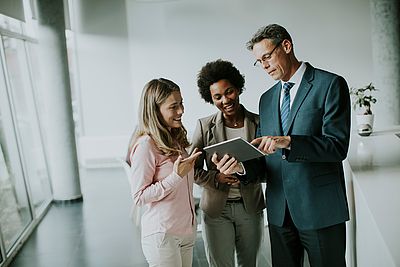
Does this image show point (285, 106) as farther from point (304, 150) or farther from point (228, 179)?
point (228, 179)

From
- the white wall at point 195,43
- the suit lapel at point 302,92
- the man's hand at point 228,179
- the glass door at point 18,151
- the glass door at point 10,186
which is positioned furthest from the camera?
the white wall at point 195,43

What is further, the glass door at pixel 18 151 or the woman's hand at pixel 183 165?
the glass door at pixel 18 151

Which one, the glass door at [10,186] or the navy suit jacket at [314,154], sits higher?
the navy suit jacket at [314,154]

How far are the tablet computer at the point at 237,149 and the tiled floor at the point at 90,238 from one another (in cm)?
227

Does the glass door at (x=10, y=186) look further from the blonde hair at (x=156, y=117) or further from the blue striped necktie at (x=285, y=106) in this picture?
the blue striped necktie at (x=285, y=106)

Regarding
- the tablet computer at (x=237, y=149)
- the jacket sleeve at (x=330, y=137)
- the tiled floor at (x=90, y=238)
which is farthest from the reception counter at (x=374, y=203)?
the tiled floor at (x=90, y=238)

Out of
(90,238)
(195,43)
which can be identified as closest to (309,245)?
(90,238)

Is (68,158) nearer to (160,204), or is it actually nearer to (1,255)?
(1,255)

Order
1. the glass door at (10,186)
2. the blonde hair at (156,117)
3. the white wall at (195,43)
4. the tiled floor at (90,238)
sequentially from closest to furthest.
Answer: the blonde hair at (156,117) < the tiled floor at (90,238) < the glass door at (10,186) < the white wall at (195,43)

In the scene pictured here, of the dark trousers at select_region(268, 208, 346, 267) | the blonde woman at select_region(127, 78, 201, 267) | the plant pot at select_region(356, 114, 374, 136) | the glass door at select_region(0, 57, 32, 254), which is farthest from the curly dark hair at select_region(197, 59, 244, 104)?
the glass door at select_region(0, 57, 32, 254)

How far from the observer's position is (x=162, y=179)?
2.41m

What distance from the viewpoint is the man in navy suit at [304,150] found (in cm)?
217

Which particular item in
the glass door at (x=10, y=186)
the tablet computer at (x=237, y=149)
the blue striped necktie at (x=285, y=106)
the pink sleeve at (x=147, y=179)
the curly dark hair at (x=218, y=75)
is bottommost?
the glass door at (x=10, y=186)

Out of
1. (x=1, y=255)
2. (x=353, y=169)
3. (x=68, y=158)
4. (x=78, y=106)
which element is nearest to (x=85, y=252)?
(x=1, y=255)
